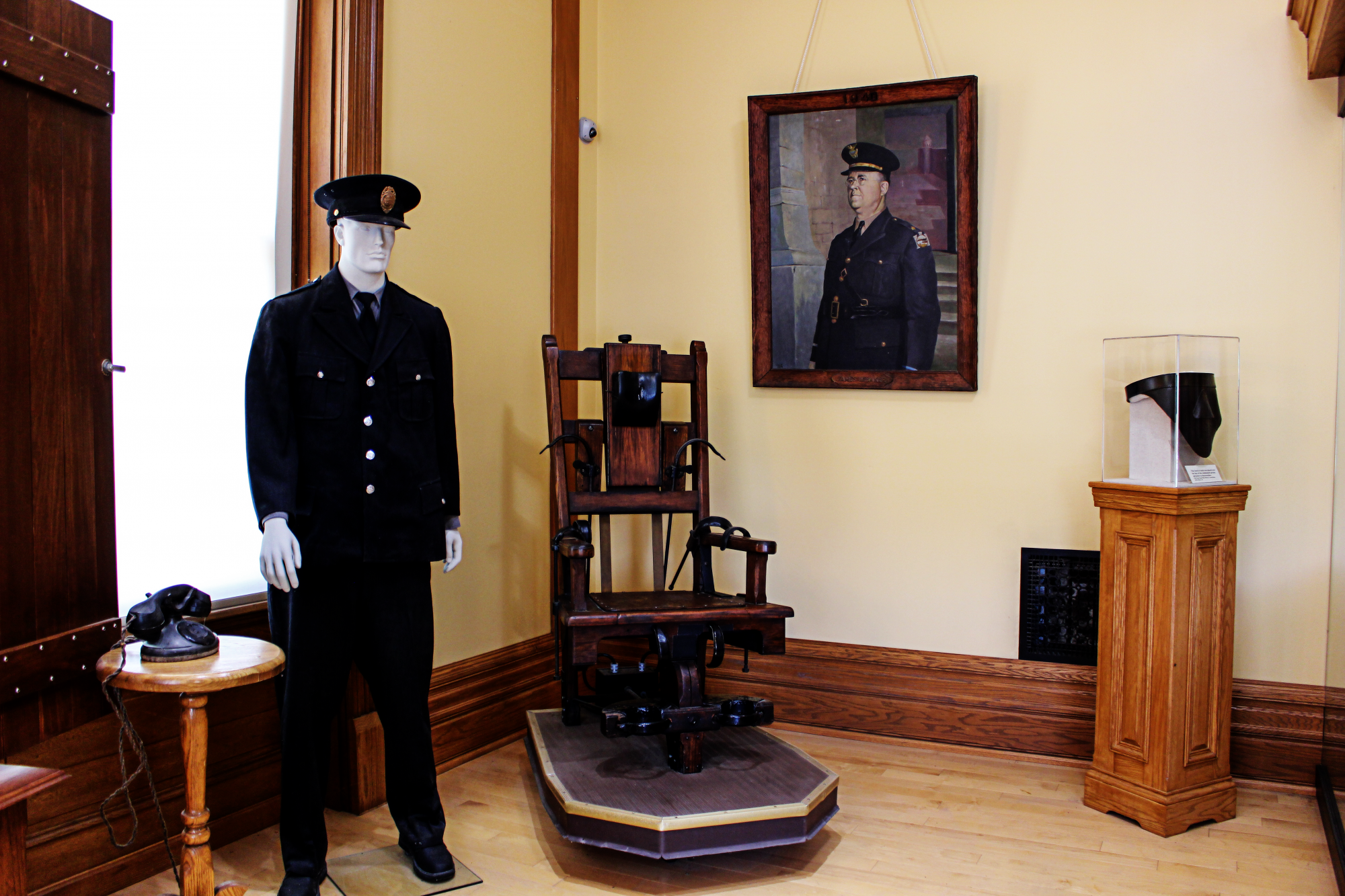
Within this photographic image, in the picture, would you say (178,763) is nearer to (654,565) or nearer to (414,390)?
(414,390)

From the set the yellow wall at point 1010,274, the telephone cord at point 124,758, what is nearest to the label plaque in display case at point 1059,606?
the yellow wall at point 1010,274

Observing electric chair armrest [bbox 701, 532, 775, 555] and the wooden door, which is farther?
electric chair armrest [bbox 701, 532, 775, 555]

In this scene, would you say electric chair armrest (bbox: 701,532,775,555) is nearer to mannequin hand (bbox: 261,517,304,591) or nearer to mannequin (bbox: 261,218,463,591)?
mannequin (bbox: 261,218,463,591)

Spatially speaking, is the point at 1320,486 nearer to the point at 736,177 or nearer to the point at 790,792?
the point at 790,792

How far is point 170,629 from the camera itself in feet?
6.90

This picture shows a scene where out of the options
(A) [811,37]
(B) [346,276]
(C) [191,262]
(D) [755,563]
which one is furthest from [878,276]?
(C) [191,262]

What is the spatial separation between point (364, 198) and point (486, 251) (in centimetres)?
119

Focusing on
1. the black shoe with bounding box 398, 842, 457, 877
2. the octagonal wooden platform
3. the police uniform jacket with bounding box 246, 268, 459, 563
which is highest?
the police uniform jacket with bounding box 246, 268, 459, 563

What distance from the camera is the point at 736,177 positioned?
13.2ft

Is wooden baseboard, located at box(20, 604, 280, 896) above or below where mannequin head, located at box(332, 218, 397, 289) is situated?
below

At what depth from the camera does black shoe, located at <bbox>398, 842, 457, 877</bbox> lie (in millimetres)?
2486

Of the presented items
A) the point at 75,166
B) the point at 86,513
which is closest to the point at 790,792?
the point at 86,513

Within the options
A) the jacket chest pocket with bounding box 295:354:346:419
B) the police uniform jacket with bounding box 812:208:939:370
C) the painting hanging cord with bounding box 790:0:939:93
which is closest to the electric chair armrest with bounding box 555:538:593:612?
the jacket chest pocket with bounding box 295:354:346:419

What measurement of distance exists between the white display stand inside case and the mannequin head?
7.48 ft
